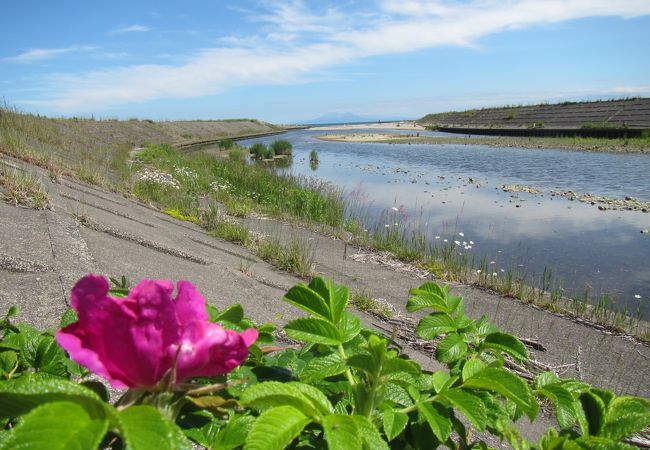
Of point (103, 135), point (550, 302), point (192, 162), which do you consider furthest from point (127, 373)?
point (103, 135)

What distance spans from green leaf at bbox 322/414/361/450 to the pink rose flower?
0.18 m

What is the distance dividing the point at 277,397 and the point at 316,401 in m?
0.08

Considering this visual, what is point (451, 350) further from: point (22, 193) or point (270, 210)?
point (270, 210)

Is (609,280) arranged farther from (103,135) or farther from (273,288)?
(103,135)

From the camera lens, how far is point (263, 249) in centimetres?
717

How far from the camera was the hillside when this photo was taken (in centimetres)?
3353

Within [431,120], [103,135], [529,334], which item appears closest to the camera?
[529,334]

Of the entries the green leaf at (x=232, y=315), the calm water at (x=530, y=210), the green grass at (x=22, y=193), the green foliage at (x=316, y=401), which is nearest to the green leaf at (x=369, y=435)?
the green foliage at (x=316, y=401)

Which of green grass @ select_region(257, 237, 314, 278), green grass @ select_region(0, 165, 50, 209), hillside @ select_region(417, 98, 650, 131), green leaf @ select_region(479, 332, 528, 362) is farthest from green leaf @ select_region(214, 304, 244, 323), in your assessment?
hillside @ select_region(417, 98, 650, 131)

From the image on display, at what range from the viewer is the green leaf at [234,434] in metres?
0.69

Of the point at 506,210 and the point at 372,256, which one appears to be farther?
the point at 506,210

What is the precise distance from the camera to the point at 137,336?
0.57 meters

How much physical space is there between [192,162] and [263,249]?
13.7m

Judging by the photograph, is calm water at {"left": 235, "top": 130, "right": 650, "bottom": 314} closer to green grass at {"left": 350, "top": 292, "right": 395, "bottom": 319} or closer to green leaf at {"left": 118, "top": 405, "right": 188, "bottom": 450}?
green grass at {"left": 350, "top": 292, "right": 395, "bottom": 319}
